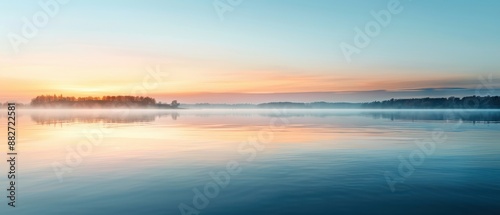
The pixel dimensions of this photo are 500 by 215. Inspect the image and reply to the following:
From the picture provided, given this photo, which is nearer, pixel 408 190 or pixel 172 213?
pixel 172 213

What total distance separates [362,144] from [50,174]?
1137 inches

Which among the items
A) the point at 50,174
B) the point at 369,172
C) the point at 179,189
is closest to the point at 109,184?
the point at 179,189

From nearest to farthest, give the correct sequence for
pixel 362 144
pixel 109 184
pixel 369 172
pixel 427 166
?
1. pixel 109 184
2. pixel 369 172
3. pixel 427 166
4. pixel 362 144

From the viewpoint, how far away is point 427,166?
85.5ft

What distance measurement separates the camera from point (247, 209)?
16.0 meters

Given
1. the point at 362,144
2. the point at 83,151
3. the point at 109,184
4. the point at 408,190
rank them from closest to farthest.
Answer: the point at 408,190
the point at 109,184
the point at 83,151
the point at 362,144

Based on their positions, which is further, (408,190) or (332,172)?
(332,172)

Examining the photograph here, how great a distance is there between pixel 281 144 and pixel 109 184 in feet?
73.7

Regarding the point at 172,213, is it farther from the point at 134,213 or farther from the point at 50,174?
the point at 50,174

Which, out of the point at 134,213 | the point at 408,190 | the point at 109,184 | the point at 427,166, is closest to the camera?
the point at 134,213

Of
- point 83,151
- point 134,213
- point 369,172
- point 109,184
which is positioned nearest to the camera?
point 134,213

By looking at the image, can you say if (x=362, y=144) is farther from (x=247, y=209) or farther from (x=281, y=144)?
(x=247, y=209)

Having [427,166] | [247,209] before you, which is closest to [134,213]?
[247,209]

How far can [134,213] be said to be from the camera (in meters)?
15.5
